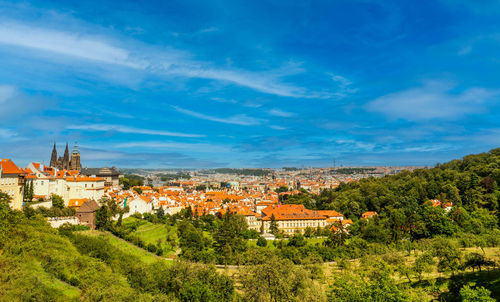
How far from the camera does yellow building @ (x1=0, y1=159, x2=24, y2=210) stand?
30.7 metres

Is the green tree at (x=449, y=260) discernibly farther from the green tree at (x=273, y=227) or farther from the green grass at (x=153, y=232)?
the green tree at (x=273, y=227)

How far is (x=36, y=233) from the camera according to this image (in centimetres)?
2298

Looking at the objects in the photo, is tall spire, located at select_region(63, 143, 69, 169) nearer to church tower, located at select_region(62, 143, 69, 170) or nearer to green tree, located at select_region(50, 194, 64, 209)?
church tower, located at select_region(62, 143, 69, 170)

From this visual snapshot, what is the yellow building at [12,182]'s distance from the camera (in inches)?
1207

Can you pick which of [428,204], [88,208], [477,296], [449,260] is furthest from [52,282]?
[428,204]

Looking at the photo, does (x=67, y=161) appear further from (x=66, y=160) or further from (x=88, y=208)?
(x=88, y=208)

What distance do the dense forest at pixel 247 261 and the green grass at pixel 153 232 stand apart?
147 mm

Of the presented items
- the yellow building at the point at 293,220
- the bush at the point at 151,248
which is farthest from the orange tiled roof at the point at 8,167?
the yellow building at the point at 293,220

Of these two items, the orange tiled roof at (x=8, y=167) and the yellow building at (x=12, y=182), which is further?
the orange tiled roof at (x=8, y=167)

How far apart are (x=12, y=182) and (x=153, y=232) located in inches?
644

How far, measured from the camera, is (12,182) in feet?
104

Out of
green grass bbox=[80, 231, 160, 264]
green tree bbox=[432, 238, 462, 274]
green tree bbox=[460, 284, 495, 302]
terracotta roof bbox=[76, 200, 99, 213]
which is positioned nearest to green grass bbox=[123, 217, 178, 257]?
green grass bbox=[80, 231, 160, 264]

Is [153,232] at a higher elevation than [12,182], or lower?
lower

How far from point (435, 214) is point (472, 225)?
4419 millimetres
